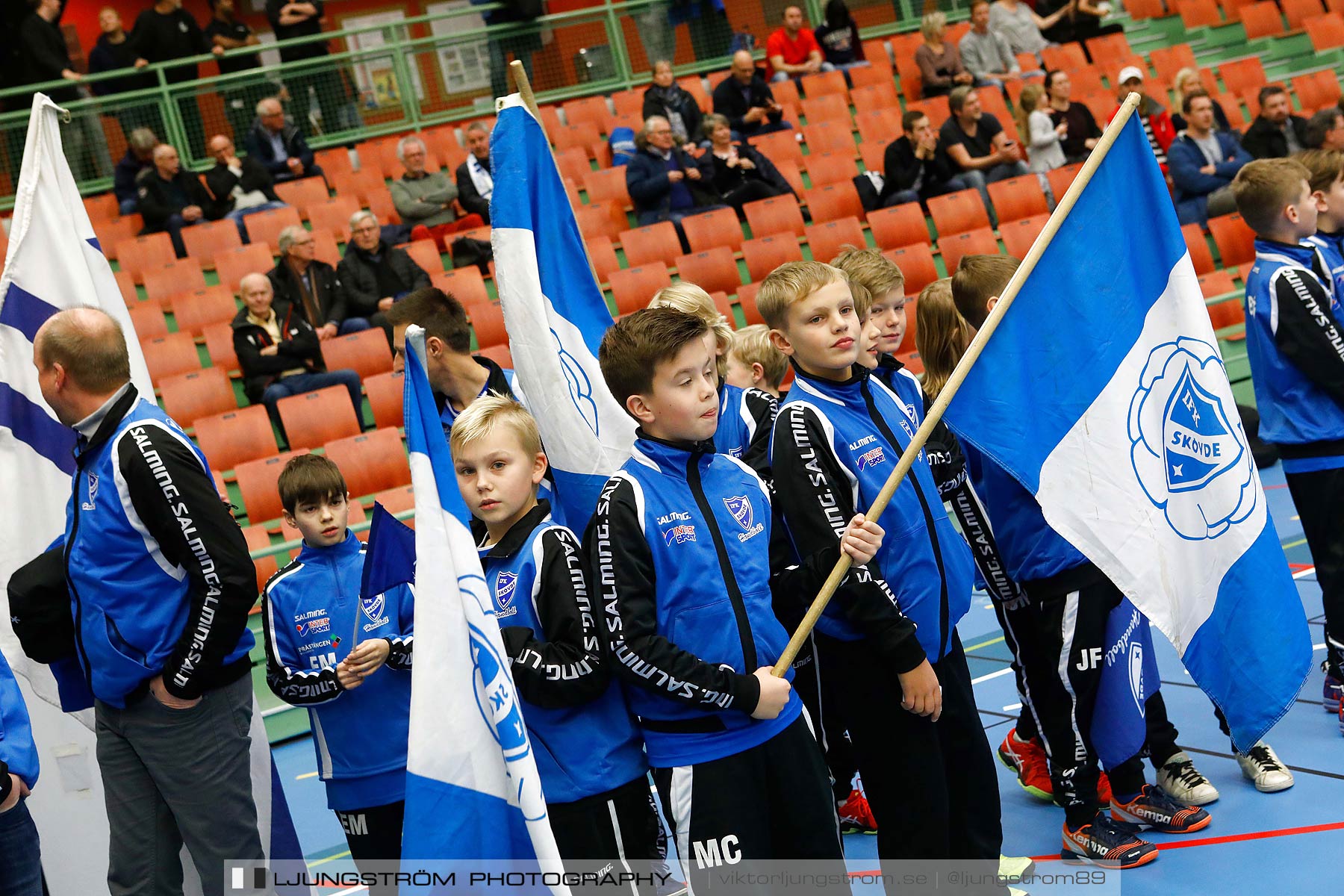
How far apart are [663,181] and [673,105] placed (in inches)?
65.0

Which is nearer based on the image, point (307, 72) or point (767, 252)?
point (767, 252)

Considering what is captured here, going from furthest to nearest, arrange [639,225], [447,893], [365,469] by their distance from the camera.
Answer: [639,225]
[365,469]
[447,893]

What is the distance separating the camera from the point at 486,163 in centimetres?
1055

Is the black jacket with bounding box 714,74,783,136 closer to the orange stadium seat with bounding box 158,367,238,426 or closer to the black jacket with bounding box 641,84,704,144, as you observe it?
the black jacket with bounding box 641,84,704,144

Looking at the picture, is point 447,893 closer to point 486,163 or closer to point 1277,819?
point 1277,819

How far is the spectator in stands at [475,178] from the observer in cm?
1026

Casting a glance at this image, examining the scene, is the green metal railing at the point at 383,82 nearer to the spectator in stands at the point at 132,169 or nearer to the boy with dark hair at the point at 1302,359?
the spectator in stands at the point at 132,169

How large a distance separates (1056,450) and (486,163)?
8.46m

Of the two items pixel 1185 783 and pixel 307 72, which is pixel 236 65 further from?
pixel 1185 783

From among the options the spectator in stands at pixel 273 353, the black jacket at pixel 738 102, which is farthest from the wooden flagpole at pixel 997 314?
the black jacket at pixel 738 102

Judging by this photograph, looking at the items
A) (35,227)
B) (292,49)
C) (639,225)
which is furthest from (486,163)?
(35,227)

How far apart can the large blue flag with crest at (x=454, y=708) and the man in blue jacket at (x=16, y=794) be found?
1.16m

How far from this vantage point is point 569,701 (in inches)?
104

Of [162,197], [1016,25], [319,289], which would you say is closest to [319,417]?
[319,289]
